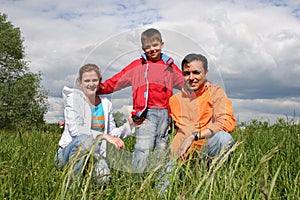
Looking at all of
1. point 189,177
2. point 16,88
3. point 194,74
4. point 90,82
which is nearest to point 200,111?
point 194,74

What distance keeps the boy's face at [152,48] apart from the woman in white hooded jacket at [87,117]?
521 mm

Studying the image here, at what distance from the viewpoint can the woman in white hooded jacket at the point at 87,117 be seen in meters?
3.98

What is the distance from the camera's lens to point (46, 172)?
3.67 metres

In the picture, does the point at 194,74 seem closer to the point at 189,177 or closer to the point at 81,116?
the point at 81,116

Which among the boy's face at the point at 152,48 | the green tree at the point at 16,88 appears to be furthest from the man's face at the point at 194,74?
the green tree at the point at 16,88

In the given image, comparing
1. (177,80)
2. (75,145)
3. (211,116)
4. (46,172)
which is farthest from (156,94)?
(46,172)

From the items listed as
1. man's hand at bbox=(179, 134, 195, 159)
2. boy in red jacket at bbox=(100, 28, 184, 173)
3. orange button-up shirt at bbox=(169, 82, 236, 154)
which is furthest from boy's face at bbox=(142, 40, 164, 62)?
man's hand at bbox=(179, 134, 195, 159)

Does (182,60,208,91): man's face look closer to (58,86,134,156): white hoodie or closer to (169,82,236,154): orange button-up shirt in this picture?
(169,82,236,154): orange button-up shirt

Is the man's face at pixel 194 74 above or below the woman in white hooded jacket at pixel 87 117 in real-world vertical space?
above

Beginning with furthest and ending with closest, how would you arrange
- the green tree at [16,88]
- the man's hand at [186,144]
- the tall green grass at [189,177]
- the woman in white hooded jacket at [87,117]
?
1. the green tree at [16,88]
2. the woman in white hooded jacket at [87,117]
3. the man's hand at [186,144]
4. the tall green grass at [189,177]

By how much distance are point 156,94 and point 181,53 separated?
0.47 m

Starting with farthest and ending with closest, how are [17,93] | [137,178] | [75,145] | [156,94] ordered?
1. [17,93]
2. [156,94]
3. [75,145]
4. [137,178]

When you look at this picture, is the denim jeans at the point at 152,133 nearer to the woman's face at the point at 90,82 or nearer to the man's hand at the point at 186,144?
the man's hand at the point at 186,144

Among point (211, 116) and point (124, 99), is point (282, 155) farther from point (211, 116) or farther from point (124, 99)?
point (124, 99)
